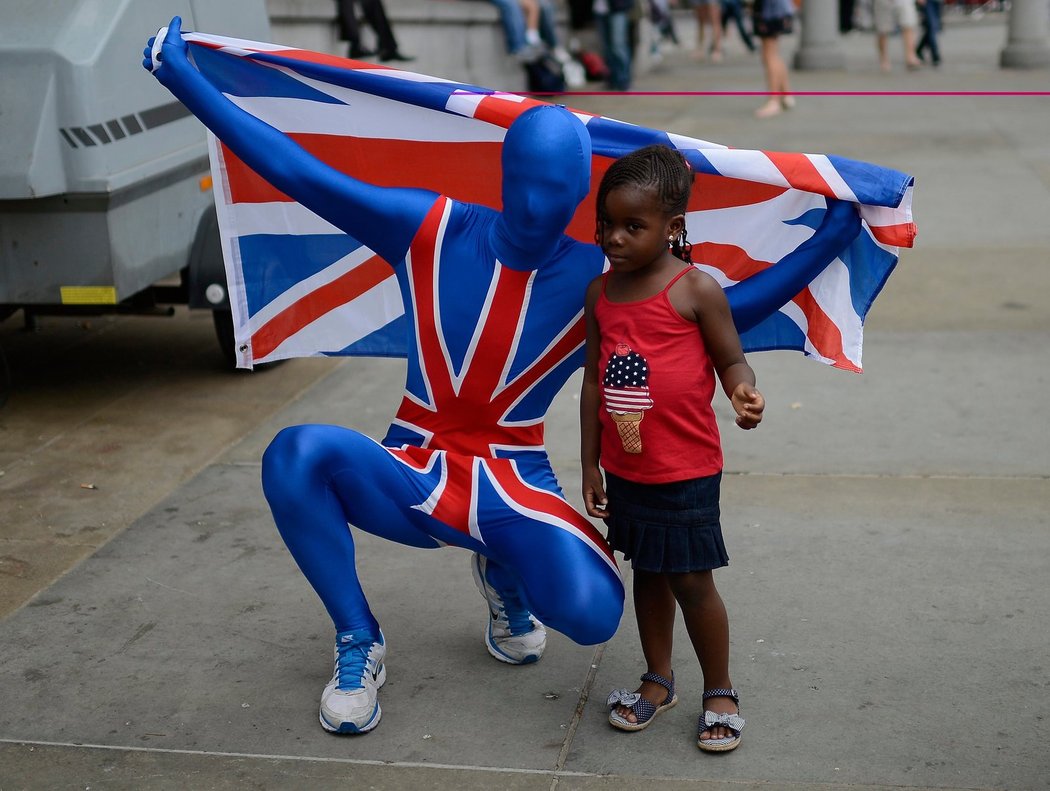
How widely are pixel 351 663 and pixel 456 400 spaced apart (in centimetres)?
70

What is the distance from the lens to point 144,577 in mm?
4254

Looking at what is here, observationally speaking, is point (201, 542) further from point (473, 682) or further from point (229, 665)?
point (473, 682)

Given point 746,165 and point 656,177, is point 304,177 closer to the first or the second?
point 656,177

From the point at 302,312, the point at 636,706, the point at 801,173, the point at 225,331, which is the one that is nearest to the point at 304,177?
the point at 302,312

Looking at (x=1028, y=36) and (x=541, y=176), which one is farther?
(x=1028, y=36)

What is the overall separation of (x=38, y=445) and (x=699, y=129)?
28.7 feet

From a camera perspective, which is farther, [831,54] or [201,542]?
[831,54]

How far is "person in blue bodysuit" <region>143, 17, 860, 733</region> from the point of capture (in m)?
3.16

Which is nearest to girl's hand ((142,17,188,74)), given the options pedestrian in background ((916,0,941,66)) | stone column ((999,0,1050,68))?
pedestrian in background ((916,0,941,66))

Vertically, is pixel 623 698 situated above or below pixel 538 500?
below

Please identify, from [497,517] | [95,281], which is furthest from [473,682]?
[95,281]

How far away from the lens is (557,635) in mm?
3822

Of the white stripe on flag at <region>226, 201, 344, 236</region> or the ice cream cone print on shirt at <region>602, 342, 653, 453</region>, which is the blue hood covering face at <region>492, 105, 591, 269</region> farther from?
the white stripe on flag at <region>226, 201, 344, 236</region>

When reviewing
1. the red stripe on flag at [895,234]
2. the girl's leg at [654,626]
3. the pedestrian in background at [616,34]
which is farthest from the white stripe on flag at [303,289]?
the pedestrian in background at [616,34]
